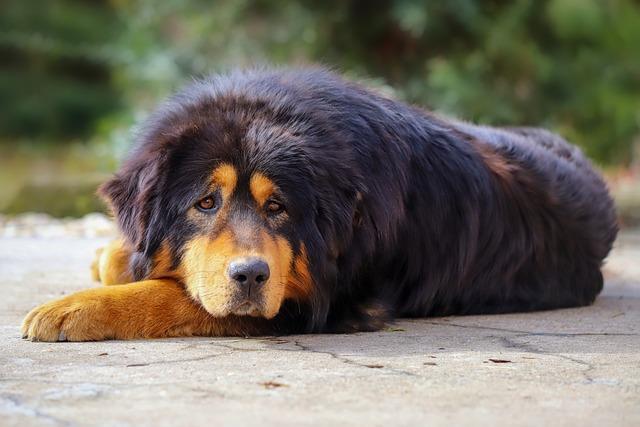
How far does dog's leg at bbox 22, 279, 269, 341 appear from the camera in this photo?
3822mm

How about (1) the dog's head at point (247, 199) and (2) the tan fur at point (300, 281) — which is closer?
(1) the dog's head at point (247, 199)

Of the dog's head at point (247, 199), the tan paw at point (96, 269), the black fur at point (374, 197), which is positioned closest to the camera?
the dog's head at point (247, 199)

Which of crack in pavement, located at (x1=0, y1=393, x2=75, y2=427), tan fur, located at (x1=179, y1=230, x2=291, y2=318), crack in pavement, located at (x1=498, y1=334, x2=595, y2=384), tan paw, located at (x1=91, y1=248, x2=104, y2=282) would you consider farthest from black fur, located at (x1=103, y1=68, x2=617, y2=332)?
crack in pavement, located at (x1=0, y1=393, x2=75, y2=427)

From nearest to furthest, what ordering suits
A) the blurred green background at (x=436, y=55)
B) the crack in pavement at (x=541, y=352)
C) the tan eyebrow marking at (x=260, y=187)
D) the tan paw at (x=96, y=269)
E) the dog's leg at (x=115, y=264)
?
the crack in pavement at (x=541, y=352), the tan eyebrow marking at (x=260, y=187), the dog's leg at (x=115, y=264), the tan paw at (x=96, y=269), the blurred green background at (x=436, y=55)

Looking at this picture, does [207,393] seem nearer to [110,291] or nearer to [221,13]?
[110,291]

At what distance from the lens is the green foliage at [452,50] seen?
404 inches

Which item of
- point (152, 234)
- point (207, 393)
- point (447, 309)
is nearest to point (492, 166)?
point (447, 309)

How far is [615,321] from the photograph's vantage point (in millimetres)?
4590

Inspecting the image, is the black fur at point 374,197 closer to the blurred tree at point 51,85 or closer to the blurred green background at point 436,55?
the blurred green background at point 436,55

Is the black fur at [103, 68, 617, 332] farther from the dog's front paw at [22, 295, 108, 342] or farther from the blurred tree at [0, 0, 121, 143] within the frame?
the blurred tree at [0, 0, 121, 143]

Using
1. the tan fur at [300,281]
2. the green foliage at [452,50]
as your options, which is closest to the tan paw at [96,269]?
the tan fur at [300,281]

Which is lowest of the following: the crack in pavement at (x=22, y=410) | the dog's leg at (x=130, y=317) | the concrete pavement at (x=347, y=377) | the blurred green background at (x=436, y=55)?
the crack in pavement at (x=22, y=410)

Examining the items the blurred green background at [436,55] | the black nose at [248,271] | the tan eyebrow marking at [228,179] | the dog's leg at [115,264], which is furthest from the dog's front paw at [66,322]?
the blurred green background at [436,55]

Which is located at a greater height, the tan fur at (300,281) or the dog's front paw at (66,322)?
the tan fur at (300,281)
